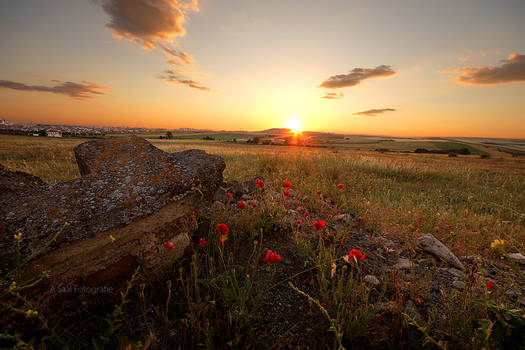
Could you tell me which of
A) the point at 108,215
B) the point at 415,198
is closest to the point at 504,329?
the point at 108,215

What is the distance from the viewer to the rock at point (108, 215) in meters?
1.59

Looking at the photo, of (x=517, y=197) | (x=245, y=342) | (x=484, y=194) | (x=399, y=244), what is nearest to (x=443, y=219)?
(x=399, y=244)

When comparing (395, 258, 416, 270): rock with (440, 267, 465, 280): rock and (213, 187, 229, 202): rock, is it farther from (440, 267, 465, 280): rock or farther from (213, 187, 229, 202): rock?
(213, 187, 229, 202): rock

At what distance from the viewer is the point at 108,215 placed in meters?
1.85

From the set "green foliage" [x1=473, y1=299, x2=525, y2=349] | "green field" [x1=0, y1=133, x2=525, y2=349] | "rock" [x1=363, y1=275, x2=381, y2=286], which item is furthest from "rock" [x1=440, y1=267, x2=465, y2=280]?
"green foliage" [x1=473, y1=299, x2=525, y2=349]

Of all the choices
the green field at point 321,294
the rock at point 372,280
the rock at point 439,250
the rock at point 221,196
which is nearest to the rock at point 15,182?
the green field at point 321,294

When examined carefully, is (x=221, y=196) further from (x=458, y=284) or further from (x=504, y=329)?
(x=504, y=329)

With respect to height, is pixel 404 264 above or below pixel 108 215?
below

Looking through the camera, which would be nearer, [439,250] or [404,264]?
[404,264]

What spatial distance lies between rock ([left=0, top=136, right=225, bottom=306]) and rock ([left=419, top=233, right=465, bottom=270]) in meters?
3.11

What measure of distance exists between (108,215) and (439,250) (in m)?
3.94

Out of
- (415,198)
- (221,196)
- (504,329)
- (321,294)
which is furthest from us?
(415,198)

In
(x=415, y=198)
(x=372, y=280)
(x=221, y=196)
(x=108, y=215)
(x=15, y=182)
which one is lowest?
(x=415, y=198)

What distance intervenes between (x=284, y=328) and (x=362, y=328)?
1.92 ft
